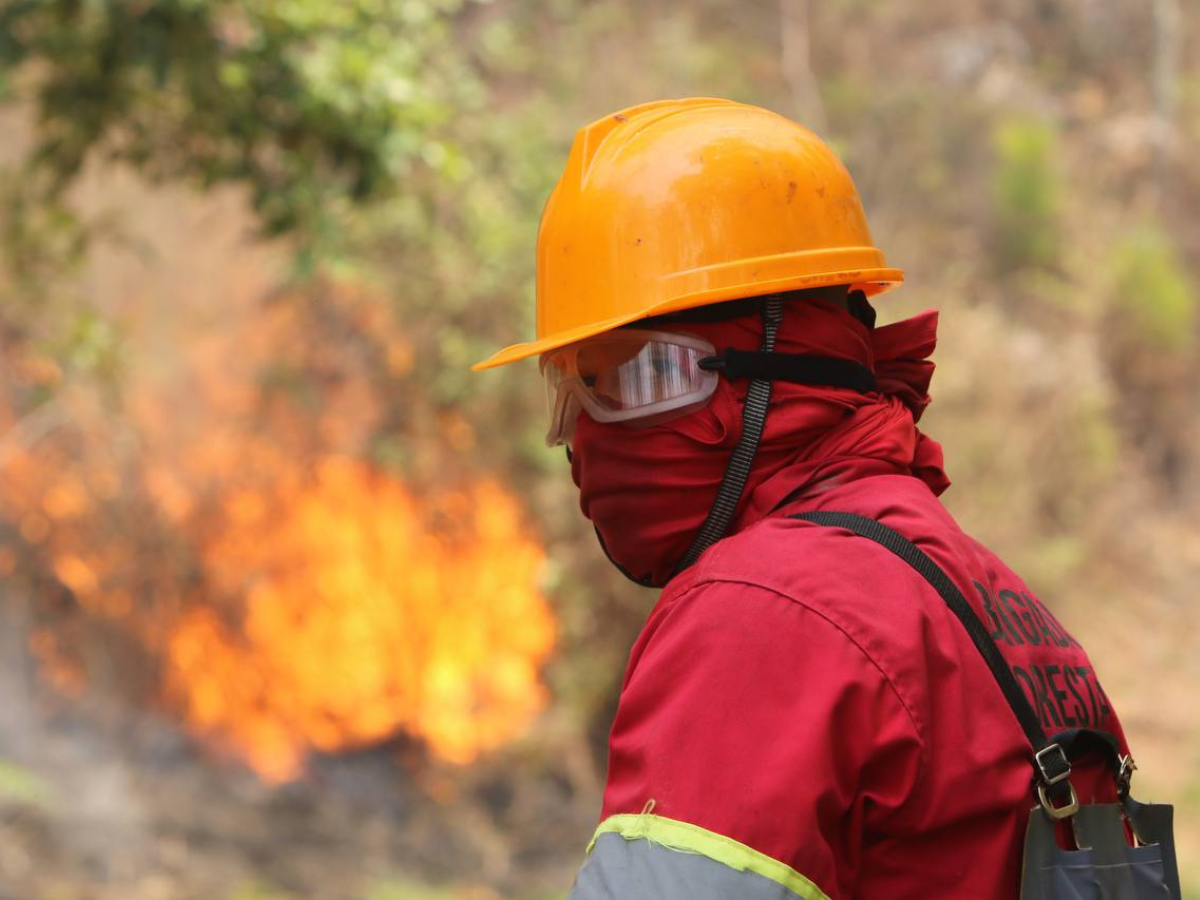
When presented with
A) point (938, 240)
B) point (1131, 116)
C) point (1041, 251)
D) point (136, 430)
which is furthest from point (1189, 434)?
point (136, 430)

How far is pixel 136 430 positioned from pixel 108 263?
2.05 meters

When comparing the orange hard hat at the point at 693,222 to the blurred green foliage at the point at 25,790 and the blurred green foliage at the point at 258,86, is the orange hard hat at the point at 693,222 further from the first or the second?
the blurred green foliage at the point at 25,790

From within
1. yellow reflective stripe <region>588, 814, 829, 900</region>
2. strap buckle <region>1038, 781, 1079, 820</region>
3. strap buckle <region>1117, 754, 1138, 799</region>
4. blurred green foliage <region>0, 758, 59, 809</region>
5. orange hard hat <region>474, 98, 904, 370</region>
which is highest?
blurred green foliage <region>0, 758, 59, 809</region>

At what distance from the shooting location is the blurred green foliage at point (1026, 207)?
1453 cm

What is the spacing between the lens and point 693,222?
1789 mm

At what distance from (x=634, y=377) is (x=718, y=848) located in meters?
0.71

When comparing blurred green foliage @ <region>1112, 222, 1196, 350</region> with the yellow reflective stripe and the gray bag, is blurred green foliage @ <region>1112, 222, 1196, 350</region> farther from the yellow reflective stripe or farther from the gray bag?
the yellow reflective stripe

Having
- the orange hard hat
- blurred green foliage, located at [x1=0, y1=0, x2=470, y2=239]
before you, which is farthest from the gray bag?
blurred green foliage, located at [x1=0, y1=0, x2=470, y2=239]

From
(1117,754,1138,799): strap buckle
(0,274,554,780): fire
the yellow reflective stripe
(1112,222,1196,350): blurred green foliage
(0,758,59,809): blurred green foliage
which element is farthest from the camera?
(1112,222,1196,350): blurred green foliage

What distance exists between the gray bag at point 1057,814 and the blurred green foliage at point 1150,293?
13653mm

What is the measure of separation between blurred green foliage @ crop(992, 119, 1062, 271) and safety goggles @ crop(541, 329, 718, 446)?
13.7 meters

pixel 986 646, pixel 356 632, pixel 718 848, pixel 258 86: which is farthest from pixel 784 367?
pixel 356 632

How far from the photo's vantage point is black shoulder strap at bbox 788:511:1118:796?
5.00 feet

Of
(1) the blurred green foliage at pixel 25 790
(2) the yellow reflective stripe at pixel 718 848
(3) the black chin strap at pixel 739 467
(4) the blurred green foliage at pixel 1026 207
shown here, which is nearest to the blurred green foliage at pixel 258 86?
(3) the black chin strap at pixel 739 467
